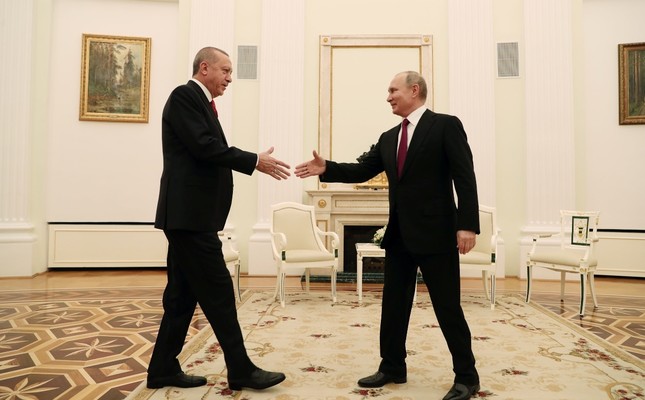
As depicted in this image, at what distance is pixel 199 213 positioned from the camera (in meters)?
2.16

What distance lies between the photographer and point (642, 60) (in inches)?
257

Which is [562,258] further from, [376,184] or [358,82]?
[358,82]

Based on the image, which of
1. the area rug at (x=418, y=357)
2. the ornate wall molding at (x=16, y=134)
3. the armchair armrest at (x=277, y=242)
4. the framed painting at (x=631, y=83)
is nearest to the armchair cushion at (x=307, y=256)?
the armchair armrest at (x=277, y=242)

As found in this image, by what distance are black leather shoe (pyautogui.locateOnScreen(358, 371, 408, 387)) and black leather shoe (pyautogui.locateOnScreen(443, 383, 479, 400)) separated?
12.2 inches

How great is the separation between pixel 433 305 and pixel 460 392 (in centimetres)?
44

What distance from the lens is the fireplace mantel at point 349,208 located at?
20.7ft

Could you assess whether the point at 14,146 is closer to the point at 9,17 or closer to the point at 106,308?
the point at 9,17

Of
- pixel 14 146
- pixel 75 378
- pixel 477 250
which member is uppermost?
pixel 14 146

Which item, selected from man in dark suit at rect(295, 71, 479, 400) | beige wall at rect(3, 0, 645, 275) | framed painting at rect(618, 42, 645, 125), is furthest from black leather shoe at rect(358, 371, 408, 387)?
framed painting at rect(618, 42, 645, 125)

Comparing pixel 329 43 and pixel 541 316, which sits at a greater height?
pixel 329 43

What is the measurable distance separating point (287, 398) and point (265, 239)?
427 cm

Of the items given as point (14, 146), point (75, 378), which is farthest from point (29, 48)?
point (75, 378)

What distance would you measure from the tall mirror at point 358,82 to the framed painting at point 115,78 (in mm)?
2793

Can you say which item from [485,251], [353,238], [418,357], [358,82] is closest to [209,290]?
[418,357]
